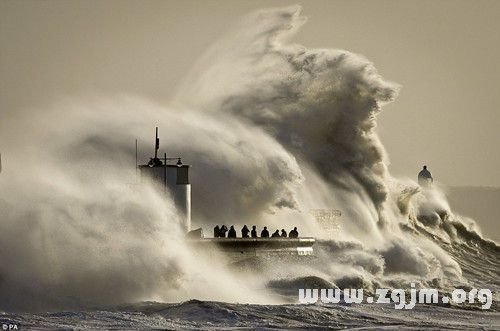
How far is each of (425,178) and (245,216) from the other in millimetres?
31002

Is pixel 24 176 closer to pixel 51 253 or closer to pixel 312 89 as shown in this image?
pixel 51 253

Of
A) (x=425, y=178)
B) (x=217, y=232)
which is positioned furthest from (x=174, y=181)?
(x=425, y=178)

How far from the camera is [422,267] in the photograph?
66.5 metres

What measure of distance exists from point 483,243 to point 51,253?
35520 mm

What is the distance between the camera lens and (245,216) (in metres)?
66.0

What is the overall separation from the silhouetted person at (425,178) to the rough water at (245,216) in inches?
193

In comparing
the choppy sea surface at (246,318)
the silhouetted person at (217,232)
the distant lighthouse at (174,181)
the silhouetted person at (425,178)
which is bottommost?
the choppy sea surface at (246,318)

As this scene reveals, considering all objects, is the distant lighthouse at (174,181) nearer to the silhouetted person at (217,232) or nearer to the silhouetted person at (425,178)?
the silhouetted person at (217,232)

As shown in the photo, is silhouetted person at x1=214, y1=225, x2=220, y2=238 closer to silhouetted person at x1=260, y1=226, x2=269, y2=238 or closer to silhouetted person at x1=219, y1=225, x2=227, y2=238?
silhouetted person at x1=219, y1=225, x2=227, y2=238

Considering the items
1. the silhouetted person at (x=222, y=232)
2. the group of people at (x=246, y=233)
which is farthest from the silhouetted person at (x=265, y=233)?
the silhouetted person at (x=222, y=232)

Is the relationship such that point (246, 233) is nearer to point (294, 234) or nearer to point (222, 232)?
point (222, 232)

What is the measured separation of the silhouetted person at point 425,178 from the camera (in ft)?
310

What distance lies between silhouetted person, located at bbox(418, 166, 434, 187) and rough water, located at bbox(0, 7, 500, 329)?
490cm

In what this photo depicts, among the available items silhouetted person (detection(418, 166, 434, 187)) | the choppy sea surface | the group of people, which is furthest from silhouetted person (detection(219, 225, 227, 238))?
silhouetted person (detection(418, 166, 434, 187))
